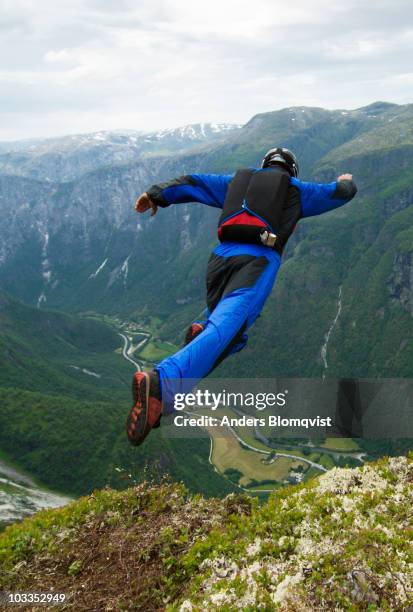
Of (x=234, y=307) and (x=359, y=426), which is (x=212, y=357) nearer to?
(x=234, y=307)

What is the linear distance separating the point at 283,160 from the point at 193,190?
2.05 meters

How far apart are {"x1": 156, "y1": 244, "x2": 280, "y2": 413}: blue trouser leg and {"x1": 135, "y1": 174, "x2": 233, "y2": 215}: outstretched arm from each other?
250 cm

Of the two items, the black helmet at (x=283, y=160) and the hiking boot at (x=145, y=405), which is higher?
the black helmet at (x=283, y=160)

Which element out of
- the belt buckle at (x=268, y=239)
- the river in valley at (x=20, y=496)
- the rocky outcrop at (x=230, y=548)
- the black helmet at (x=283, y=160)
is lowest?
the river in valley at (x=20, y=496)

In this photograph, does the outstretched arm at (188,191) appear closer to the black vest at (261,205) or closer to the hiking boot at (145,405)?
the black vest at (261,205)

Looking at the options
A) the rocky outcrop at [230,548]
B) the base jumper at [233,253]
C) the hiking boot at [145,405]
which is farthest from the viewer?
the base jumper at [233,253]

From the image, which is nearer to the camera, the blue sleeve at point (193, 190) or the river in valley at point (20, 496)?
the blue sleeve at point (193, 190)

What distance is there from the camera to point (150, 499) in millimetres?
9320

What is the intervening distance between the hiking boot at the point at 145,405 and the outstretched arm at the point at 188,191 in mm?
4685

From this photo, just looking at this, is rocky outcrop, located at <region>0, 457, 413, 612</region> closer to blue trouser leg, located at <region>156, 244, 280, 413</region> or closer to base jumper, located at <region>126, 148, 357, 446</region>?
base jumper, located at <region>126, 148, 357, 446</region>

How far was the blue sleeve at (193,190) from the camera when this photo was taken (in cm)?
1025

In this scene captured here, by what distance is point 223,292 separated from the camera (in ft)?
28.4

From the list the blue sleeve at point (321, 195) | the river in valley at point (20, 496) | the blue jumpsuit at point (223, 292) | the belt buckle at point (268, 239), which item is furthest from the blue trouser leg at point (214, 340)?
the river in valley at point (20, 496)

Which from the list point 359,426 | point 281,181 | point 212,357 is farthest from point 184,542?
point 281,181
